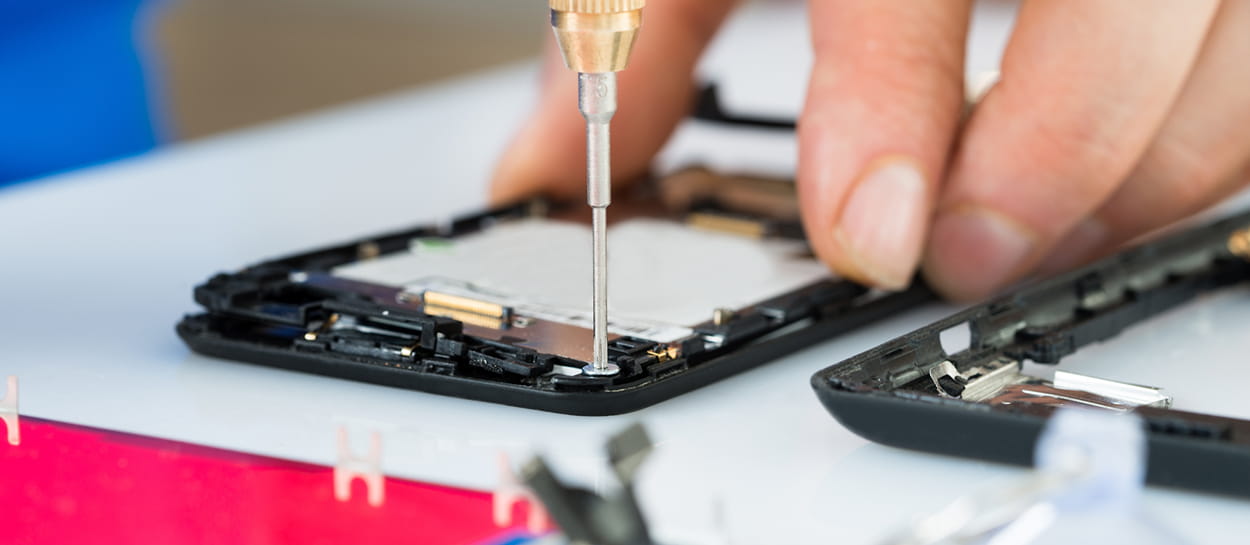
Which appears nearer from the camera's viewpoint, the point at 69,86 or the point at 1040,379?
the point at 1040,379

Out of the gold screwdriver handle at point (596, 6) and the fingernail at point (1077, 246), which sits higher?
the fingernail at point (1077, 246)

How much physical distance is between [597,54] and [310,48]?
2.89 meters

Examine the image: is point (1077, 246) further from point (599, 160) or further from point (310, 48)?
point (310, 48)

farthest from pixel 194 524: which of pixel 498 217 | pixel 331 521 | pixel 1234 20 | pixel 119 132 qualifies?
pixel 119 132

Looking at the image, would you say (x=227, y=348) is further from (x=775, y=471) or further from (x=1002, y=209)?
(x=1002, y=209)

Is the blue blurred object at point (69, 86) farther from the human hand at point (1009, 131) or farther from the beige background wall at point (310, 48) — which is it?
the beige background wall at point (310, 48)

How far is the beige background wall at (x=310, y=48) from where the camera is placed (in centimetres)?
312

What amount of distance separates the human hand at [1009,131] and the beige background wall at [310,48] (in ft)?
7.38

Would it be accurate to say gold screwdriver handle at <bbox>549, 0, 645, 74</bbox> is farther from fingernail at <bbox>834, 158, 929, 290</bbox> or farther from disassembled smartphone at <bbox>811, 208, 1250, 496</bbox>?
fingernail at <bbox>834, 158, 929, 290</bbox>

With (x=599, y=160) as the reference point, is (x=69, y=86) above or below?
above

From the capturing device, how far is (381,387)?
0.64 metres

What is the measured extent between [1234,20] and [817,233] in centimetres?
28

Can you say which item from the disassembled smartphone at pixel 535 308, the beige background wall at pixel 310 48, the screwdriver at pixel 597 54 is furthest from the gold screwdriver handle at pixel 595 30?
the beige background wall at pixel 310 48

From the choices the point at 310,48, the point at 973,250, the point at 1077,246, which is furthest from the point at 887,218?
the point at 310,48
